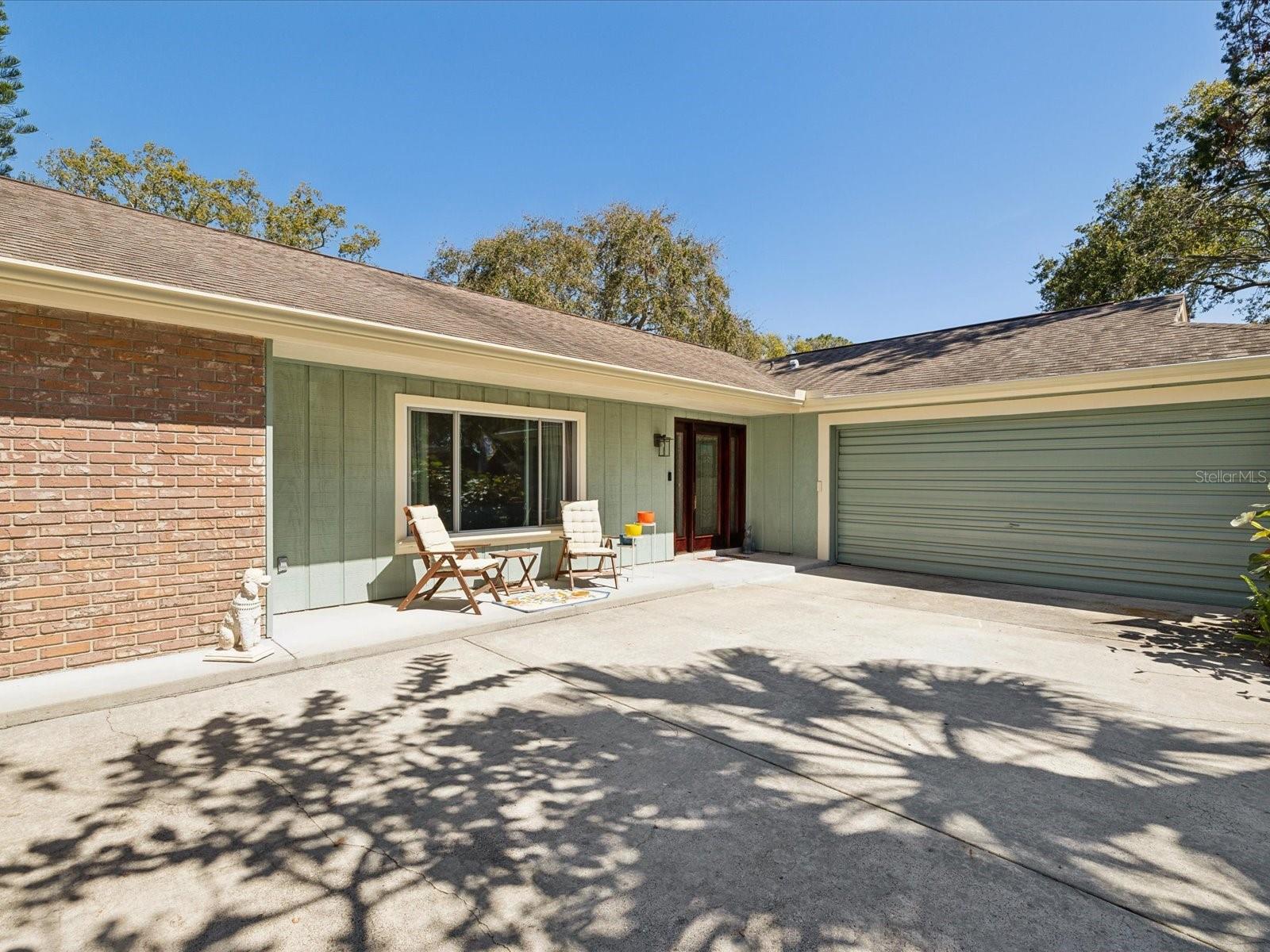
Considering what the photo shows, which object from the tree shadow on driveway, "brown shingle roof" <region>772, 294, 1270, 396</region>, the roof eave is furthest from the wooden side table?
"brown shingle roof" <region>772, 294, 1270, 396</region>

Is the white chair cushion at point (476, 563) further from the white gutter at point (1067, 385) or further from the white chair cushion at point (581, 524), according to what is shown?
the white gutter at point (1067, 385)

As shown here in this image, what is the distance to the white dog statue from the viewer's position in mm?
4340

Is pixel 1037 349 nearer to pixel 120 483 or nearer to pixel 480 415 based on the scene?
pixel 480 415

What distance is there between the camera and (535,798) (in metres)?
2.69

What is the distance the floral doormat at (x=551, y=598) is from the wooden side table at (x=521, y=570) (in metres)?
0.18

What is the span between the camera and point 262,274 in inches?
213

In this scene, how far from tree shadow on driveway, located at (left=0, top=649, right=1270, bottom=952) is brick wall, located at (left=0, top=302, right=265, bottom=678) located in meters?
1.27

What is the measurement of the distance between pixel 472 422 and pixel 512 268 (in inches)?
643

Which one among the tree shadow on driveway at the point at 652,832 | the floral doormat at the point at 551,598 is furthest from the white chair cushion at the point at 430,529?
the tree shadow on driveway at the point at 652,832

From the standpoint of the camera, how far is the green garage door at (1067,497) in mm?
6504

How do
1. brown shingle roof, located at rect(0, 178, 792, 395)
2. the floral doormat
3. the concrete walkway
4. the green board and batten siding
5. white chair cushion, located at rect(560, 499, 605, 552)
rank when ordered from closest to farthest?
the concrete walkway < brown shingle roof, located at rect(0, 178, 792, 395) < the green board and batten siding < the floral doormat < white chair cushion, located at rect(560, 499, 605, 552)

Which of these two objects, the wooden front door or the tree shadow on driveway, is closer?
the tree shadow on driveway

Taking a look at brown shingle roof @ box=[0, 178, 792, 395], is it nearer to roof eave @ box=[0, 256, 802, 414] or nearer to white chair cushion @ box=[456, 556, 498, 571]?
roof eave @ box=[0, 256, 802, 414]

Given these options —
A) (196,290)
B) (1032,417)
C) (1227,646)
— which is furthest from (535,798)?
(1032,417)
